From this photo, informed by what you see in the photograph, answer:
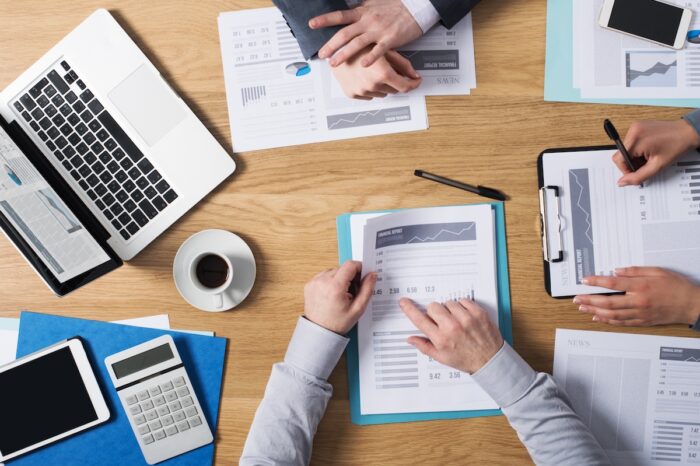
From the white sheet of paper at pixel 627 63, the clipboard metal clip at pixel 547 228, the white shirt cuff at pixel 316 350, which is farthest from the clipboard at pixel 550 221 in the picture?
the white shirt cuff at pixel 316 350

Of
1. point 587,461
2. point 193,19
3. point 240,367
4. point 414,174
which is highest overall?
point 193,19

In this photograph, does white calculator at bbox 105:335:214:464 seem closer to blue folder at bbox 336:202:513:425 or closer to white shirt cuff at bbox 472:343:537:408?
blue folder at bbox 336:202:513:425

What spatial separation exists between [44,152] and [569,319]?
36.8 inches

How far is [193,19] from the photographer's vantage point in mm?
974

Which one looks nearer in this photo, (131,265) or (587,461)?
(587,461)

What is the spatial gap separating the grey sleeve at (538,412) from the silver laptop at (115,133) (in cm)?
55

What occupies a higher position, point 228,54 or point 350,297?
point 228,54

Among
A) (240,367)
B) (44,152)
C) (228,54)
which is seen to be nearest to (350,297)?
(240,367)

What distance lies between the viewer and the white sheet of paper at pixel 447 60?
96 cm

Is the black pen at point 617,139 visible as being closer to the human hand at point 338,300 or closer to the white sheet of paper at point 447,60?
the white sheet of paper at point 447,60

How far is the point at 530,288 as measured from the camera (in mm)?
946

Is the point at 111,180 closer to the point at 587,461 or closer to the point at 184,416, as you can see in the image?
the point at 184,416

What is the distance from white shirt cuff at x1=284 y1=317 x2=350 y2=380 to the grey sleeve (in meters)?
0.23

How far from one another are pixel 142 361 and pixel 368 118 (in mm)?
Result: 568
